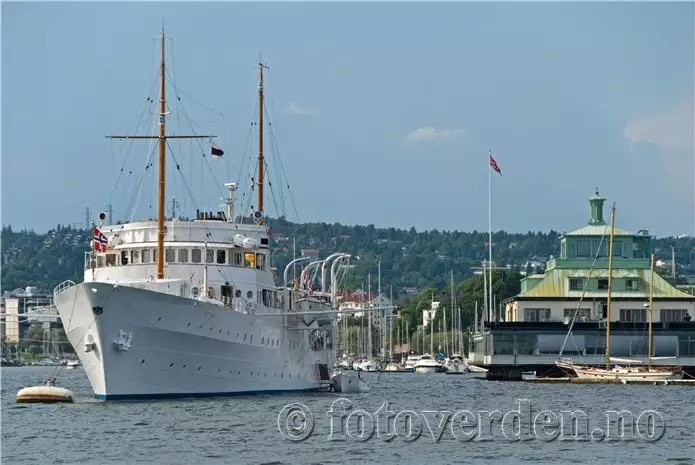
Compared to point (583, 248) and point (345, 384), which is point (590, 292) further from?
point (345, 384)

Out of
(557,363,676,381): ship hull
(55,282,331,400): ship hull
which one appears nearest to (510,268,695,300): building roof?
(557,363,676,381): ship hull

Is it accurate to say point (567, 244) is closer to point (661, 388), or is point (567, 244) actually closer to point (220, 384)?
point (661, 388)

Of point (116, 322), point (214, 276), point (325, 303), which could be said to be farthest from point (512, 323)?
point (116, 322)

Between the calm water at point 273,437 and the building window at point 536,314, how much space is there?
39.3m

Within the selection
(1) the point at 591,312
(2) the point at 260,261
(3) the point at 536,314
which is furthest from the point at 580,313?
(2) the point at 260,261

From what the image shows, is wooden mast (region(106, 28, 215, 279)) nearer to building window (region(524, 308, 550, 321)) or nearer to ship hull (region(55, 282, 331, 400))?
ship hull (region(55, 282, 331, 400))

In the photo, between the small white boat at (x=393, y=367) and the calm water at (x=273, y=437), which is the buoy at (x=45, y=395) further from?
the small white boat at (x=393, y=367)

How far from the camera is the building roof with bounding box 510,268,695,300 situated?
100000 millimetres

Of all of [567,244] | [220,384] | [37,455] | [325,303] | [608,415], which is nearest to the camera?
[37,455]

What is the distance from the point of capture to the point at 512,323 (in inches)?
3730

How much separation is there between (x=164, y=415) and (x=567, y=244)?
61089mm

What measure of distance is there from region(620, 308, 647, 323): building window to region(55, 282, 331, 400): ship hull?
4575 cm

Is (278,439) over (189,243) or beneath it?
beneath

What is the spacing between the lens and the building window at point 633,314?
98500mm
